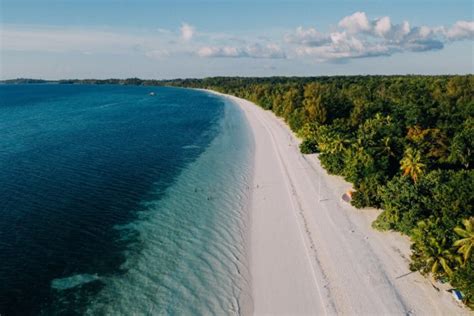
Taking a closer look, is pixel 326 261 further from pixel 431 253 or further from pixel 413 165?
pixel 413 165

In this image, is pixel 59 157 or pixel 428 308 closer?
pixel 428 308

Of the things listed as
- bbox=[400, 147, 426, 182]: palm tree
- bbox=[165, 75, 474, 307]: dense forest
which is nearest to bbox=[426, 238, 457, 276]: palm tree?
bbox=[165, 75, 474, 307]: dense forest

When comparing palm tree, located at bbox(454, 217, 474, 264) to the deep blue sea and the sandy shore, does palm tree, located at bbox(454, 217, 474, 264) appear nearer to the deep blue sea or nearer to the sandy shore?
the sandy shore

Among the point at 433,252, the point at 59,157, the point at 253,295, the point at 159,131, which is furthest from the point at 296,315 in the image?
the point at 159,131

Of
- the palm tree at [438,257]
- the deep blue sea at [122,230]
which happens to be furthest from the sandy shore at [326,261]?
the deep blue sea at [122,230]

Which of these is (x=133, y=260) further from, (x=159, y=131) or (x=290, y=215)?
(x=159, y=131)

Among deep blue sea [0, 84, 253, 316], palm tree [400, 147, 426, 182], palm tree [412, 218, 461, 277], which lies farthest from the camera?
palm tree [400, 147, 426, 182]
